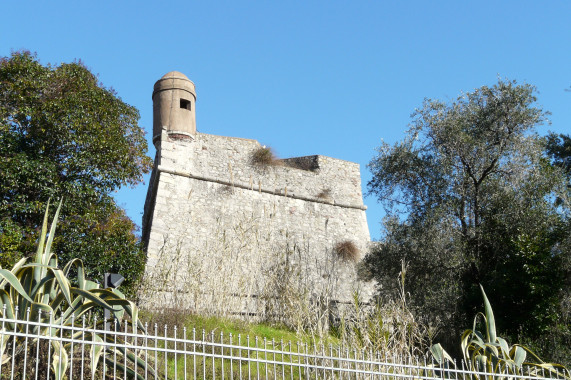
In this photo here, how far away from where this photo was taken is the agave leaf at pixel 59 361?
4605mm

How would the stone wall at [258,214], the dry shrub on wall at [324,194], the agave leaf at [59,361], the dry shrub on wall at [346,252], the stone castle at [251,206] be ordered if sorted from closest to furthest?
the agave leaf at [59,361]
the stone wall at [258,214]
the stone castle at [251,206]
the dry shrub on wall at [346,252]
the dry shrub on wall at [324,194]

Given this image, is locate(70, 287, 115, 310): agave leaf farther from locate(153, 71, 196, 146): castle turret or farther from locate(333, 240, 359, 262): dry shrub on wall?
locate(333, 240, 359, 262): dry shrub on wall

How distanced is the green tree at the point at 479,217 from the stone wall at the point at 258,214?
268cm

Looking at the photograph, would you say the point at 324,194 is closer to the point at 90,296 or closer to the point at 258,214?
the point at 258,214

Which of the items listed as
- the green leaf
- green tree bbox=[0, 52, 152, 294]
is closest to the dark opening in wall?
green tree bbox=[0, 52, 152, 294]

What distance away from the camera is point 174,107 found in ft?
50.7

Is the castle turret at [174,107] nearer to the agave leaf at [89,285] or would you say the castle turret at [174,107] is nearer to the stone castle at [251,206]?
the stone castle at [251,206]

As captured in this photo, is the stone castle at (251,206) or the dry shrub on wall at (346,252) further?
the dry shrub on wall at (346,252)

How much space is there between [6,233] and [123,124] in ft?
11.1

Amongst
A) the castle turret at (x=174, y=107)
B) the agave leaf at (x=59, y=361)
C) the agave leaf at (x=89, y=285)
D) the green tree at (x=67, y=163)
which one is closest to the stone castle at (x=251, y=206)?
the castle turret at (x=174, y=107)

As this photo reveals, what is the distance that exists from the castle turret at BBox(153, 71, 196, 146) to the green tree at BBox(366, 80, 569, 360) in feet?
17.6

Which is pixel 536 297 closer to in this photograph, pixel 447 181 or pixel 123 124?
pixel 447 181

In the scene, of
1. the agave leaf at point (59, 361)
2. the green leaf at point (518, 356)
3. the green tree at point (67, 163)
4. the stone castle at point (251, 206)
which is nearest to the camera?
the agave leaf at point (59, 361)

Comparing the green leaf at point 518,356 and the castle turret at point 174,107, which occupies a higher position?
the castle turret at point 174,107
